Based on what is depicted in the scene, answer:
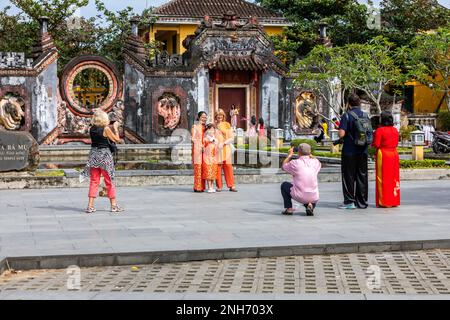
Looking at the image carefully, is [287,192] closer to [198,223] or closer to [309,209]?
[309,209]

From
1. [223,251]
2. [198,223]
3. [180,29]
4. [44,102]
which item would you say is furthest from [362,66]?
[180,29]

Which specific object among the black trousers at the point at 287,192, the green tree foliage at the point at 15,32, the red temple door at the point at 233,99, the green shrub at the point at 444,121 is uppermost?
the green tree foliage at the point at 15,32

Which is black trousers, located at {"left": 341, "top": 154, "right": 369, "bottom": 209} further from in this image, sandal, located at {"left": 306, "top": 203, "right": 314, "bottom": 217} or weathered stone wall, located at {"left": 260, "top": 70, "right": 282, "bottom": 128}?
weathered stone wall, located at {"left": 260, "top": 70, "right": 282, "bottom": 128}

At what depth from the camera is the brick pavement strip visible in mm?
7148

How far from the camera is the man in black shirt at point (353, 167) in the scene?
12984 mm

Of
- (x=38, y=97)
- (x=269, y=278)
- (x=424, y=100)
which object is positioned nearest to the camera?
(x=269, y=278)

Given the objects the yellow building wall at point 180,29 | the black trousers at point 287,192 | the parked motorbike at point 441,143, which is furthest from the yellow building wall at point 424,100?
the black trousers at point 287,192

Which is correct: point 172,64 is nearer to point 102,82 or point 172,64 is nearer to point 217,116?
point 102,82

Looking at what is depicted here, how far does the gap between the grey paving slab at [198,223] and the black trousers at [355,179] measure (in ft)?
0.81

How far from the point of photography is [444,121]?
4212 cm

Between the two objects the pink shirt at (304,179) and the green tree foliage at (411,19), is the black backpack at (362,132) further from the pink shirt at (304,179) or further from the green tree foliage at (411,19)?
the green tree foliage at (411,19)

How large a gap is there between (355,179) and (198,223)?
3.19 m

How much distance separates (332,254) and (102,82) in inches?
1146

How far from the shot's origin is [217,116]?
52.7 ft
